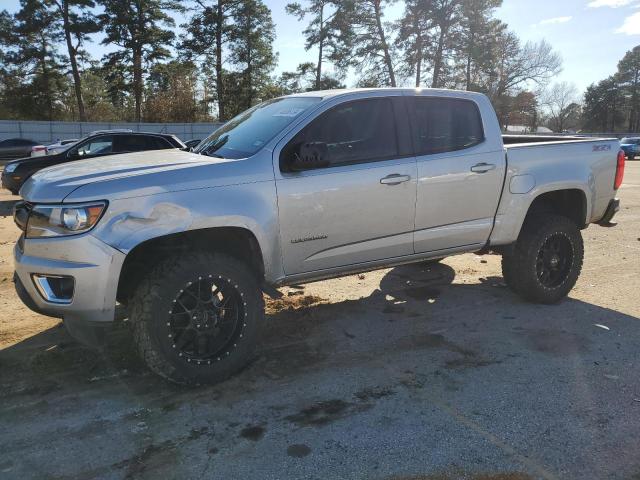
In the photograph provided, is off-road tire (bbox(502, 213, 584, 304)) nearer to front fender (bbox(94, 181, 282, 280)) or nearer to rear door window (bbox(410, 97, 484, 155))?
rear door window (bbox(410, 97, 484, 155))

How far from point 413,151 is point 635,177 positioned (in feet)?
61.9

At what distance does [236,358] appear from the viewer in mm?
3688

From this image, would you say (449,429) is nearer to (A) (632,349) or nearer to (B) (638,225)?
(A) (632,349)

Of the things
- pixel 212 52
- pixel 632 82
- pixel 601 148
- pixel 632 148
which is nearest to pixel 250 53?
pixel 212 52

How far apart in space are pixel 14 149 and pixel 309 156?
94.4 feet

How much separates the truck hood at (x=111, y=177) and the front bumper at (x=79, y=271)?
0.97 feet

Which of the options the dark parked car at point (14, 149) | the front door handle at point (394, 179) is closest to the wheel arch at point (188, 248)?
the front door handle at point (394, 179)

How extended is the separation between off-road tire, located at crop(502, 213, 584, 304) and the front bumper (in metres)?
3.73

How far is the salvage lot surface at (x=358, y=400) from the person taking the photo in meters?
2.79

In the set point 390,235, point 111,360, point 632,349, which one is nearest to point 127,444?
point 111,360

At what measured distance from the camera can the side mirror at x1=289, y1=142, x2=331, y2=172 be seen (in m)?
3.70

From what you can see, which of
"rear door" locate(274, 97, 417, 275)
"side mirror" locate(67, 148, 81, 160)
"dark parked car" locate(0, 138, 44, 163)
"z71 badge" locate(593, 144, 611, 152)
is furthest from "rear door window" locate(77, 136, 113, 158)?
"dark parked car" locate(0, 138, 44, 163)

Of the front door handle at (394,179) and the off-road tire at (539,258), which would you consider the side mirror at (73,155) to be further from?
the off-road tire at (539,258)

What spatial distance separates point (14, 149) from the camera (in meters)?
27.3
